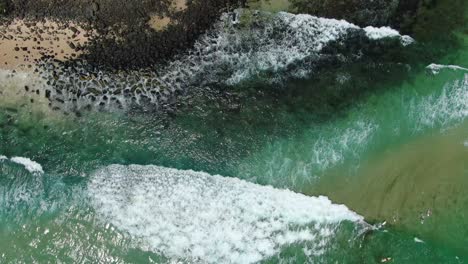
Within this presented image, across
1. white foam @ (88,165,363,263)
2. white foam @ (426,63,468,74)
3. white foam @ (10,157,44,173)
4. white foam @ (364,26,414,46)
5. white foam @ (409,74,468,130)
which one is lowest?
white foam @ (88,165,363,263)

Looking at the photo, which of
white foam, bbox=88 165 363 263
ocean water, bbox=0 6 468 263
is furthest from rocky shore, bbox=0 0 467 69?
white foam, bbox=88 165 363 263

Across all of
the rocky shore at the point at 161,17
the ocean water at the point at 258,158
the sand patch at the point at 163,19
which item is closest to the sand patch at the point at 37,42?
the rocky shore at the point at 161,17

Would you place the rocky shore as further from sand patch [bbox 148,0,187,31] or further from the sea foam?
the sea foam

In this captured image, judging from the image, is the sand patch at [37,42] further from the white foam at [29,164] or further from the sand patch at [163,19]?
the white foam at [29,164]

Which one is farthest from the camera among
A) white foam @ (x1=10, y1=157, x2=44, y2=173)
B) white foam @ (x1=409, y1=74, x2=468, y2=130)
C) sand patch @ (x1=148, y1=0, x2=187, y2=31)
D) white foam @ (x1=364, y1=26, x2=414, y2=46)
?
white foam @ (x1=364, y1=26, x2=414, y2=46)

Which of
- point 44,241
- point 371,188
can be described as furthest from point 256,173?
point 44,241

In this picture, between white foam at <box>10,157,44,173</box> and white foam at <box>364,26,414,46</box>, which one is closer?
white foam at <box>10,157,44,173</box>

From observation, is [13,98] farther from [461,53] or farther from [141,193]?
[461,53]
